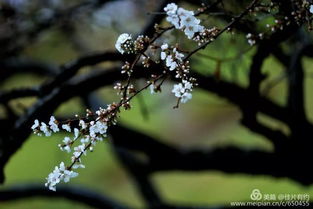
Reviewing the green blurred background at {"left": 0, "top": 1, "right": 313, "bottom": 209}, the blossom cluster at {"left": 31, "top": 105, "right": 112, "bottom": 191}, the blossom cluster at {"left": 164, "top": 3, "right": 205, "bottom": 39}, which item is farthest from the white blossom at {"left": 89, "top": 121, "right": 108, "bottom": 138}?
the green blurred background at {"left": 0, "top": 1, "right": 313, "bottom": 209}

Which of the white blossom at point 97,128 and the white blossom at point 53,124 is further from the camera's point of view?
the white blossom at point 53,124

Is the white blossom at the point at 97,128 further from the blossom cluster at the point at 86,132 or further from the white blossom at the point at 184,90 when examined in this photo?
the white blossom at the point at 184,90

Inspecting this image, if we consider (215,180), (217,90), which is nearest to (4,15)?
(217,90)

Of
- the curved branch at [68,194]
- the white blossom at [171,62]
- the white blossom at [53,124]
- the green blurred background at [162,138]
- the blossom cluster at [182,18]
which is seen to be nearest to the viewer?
the blossom cluster at [182,18]

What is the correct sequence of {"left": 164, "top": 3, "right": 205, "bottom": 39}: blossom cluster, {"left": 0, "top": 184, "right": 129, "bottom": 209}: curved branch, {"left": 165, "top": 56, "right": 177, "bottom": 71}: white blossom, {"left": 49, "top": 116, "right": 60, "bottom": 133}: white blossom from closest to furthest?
{"left": 164, "top": 3, "right": 205, "bottom": 39}: blossom cluster, {"left": 165, "top": 56, "right": 177, "bottom": 71}: white blossom, {"left": 49, "top": 116, "right": 60, "bottom": 133}: white blossom, {"left": 0, "top": 184, "right": 129, "bottom": 209}: curved branch

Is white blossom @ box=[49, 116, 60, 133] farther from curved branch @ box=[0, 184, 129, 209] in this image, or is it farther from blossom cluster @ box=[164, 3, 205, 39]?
curved branch @ box=[0, 184, 129, 209]

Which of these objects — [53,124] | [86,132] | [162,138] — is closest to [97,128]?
[86,132]

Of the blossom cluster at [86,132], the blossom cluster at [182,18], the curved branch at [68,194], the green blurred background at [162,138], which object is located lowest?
the blossom cluster at [86,132]

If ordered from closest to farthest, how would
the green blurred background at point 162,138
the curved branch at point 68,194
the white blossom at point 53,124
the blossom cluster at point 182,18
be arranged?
the blossom cluster at point 182,18 → the white blossom at point 53,124 → the curved branch at point 68,194 → the green blurred background at point 162,138

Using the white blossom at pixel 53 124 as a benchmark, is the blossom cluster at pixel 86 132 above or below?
below

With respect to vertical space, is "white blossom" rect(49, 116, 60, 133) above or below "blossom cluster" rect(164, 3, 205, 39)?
below

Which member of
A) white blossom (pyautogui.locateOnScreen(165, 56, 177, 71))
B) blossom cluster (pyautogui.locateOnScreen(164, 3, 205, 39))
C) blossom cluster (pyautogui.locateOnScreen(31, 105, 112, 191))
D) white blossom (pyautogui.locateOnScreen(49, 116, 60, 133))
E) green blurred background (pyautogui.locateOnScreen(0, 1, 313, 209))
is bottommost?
blossom cluster (pyautogui.locateOnScreen(31, 105, 112, 191))

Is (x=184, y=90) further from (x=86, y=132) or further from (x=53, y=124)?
(x=53, y=124)

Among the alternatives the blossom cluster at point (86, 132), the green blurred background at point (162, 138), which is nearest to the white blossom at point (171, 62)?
the blossom cluster at point (86, 132)
